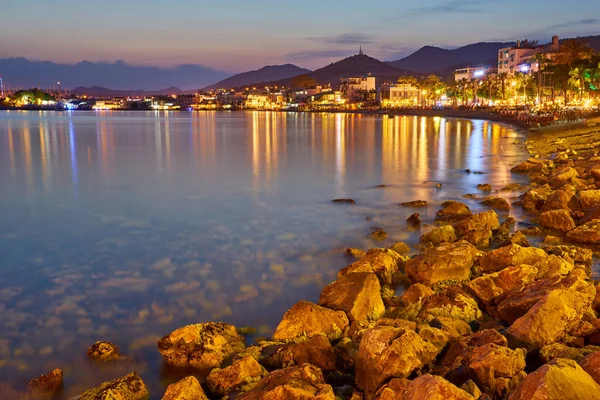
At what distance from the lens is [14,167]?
91.9 feet

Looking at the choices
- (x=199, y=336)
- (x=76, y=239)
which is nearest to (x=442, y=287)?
(x=199, y=336)

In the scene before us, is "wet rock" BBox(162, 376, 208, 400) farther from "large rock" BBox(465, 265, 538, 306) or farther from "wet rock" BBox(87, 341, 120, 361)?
"large rock" BBox(465, 265, 538, 306)

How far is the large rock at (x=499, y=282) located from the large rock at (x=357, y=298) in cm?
138

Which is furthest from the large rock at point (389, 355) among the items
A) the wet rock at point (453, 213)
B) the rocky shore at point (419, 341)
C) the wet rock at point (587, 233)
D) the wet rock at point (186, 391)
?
the wet rock at point (453, 213)

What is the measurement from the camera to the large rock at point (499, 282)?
7.75 m

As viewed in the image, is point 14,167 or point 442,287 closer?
point 442,287

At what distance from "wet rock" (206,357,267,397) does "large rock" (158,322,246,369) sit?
66 centimetres

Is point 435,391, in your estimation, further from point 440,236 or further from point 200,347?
point 440,236

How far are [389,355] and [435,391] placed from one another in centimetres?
116

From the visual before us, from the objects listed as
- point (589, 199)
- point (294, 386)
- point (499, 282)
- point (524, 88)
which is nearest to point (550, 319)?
point (499, 282)

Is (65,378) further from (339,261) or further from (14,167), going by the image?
(14,167)

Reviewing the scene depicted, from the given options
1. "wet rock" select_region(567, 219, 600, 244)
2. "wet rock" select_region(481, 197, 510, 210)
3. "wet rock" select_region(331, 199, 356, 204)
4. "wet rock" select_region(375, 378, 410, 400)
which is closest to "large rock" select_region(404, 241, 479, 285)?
"wet rock" select_region(567, 219, 600, 244)

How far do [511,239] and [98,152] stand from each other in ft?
104

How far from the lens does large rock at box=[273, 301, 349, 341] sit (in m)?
6.96
